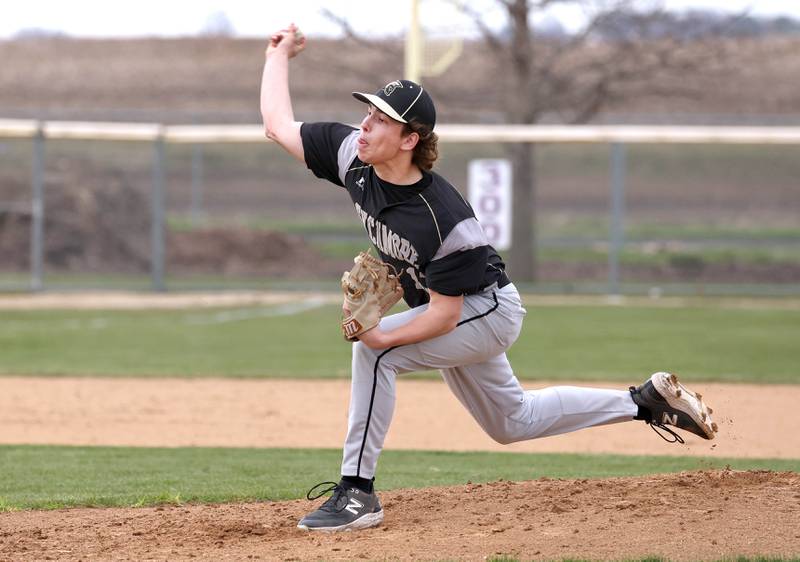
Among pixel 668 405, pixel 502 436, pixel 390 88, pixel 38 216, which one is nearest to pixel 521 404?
pixel 502 436

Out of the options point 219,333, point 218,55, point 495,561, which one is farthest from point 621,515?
point 218,55

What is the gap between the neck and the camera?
4914 millimetres

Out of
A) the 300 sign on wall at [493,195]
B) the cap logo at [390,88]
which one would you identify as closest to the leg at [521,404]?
the cap logo at [390,88]

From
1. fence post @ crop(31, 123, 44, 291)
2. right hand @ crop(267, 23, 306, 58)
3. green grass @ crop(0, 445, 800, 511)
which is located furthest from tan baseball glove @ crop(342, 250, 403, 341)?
fence post @ crop(31, 123, 44, 291)

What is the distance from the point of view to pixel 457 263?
190 inches

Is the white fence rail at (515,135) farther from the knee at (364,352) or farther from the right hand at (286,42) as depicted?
the knee at (364,352)

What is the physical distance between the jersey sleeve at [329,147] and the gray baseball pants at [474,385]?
720mm

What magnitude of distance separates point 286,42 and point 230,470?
8.81 ft

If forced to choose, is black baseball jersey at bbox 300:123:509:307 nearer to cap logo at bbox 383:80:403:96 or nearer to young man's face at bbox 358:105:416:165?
young man's face at bbox 358:105:416:165

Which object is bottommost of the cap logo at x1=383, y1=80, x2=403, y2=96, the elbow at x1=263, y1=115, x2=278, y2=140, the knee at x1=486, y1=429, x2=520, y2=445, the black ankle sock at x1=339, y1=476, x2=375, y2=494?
the black ankle sock at x1=339, y1=476, x2=375, y2=494

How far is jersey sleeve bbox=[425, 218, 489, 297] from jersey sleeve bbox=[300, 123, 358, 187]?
64cm

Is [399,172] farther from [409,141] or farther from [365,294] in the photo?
[365,294]

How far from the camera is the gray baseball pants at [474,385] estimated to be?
4938 mm

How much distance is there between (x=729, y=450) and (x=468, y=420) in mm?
2130
